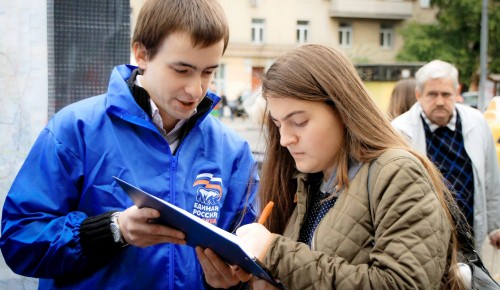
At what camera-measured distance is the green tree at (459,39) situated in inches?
1379

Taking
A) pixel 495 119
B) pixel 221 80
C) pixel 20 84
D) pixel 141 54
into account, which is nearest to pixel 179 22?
pixel 141 54

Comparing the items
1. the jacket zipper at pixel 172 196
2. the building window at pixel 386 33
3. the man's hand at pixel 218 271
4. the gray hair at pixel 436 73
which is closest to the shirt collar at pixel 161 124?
the jacket zipper at pixel 172 196

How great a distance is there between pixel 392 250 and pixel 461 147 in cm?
269

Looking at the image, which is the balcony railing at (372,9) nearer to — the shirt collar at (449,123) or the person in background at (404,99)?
the person in background at (404,99)

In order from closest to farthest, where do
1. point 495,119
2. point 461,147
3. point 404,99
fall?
point 461,147, point 404,99, point 495,119

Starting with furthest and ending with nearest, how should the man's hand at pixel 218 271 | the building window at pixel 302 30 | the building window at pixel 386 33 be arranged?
1. the building window at pixel 386 33
2. the building window at pixel 302 30
3. the man's hand at pixel 218 271

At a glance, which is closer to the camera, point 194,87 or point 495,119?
point 194,87

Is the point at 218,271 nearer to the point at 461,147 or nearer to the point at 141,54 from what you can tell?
the point at 141,54

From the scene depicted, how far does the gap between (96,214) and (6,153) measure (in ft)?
6.19

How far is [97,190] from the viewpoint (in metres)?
2.06

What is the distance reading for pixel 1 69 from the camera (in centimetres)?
367

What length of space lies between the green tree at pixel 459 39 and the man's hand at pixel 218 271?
34695 mm

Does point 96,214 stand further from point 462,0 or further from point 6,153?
point 462,0

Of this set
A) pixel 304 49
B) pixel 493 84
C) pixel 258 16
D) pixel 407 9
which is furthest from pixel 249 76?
pixel 304 49
